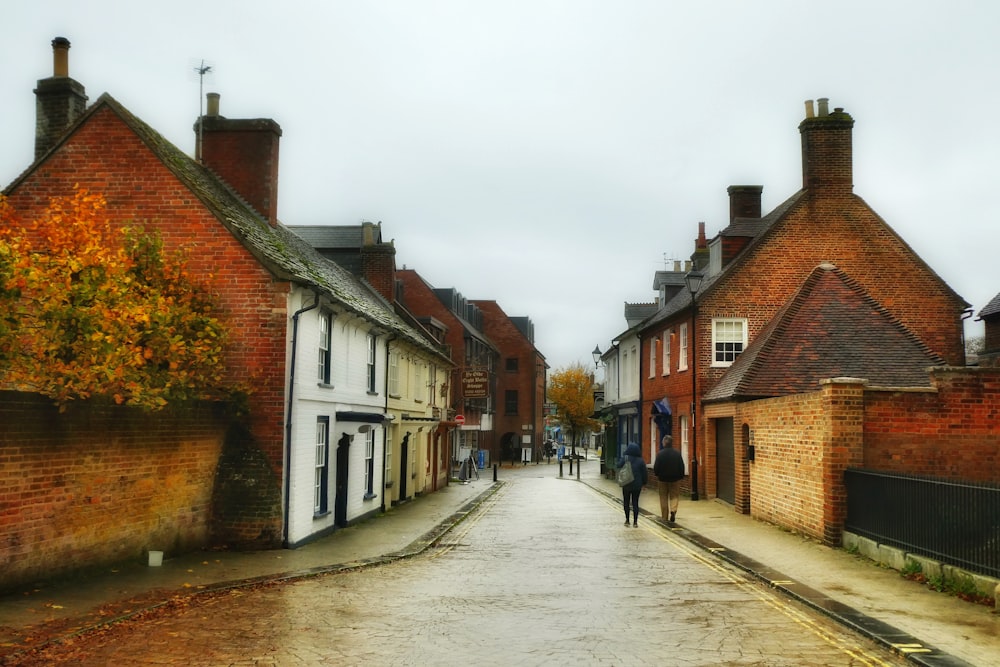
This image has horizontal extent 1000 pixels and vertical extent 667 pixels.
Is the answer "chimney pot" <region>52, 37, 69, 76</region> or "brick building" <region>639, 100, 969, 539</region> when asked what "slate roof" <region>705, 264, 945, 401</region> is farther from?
"chimney pot" <region>52, 37, 69, 76</region>

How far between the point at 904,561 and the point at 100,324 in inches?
453

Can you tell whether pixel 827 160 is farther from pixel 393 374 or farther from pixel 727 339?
pixel 393 374

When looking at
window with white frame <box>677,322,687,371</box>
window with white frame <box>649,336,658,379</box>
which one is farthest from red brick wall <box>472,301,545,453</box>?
window with white frame <box>677,322,687,371</box>

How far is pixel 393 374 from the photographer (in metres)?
26.5

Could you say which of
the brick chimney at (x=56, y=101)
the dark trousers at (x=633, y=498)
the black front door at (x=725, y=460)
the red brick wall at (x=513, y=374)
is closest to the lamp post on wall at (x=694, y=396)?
the black front door at (x=725, y=460)

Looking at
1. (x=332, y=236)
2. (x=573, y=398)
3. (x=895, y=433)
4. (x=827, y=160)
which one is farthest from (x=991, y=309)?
(x=573, y=398)

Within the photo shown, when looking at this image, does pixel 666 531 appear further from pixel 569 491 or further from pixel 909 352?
pixel 569 491

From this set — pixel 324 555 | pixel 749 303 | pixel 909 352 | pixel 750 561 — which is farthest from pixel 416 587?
pixel 749 303

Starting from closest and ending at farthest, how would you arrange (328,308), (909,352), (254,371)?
(254,371) < (328,308) < (909,352)

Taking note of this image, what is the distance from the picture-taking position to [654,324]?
1351 inches

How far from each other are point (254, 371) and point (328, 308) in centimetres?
271

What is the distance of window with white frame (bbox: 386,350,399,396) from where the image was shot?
25983 mm

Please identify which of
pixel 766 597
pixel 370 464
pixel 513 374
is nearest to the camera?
pixel 766 597

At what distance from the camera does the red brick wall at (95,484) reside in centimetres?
1057
